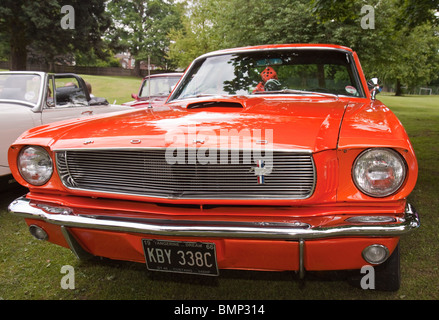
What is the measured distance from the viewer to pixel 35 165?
2.17 meters

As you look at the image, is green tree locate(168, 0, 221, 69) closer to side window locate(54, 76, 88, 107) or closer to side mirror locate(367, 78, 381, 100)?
side window locate(54, 76, 88, 107)

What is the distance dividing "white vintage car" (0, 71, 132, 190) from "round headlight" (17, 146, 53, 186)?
194cm

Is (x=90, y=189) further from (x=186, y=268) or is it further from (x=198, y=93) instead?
(x=198, y=93)

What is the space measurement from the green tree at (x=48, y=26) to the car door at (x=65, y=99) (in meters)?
14.9

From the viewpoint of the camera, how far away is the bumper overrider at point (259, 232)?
1658 millimetres

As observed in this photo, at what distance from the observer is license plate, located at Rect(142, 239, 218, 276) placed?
179 cm

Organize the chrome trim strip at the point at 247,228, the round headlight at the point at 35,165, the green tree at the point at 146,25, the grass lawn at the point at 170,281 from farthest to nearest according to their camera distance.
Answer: the green tree at the point at 146,25 → the grass lawn at the point at 170,281 → the round headlight at the point at 35,165 → the chrome trim strip at the point at 247,228

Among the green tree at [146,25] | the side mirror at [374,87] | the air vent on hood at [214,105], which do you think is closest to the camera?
the air vent on hood at [214,105]

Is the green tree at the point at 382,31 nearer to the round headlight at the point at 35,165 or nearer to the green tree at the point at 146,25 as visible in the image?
the round headlight at the point at 35,165

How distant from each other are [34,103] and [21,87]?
379 mm
